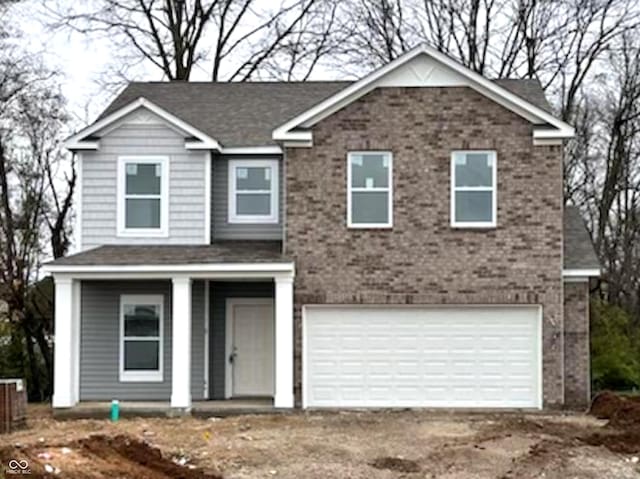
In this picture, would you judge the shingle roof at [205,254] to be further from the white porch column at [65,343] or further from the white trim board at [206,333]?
the white trim board at [206,333]

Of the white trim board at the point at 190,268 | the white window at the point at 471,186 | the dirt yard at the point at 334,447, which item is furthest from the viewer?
the white window at the point at 471,186

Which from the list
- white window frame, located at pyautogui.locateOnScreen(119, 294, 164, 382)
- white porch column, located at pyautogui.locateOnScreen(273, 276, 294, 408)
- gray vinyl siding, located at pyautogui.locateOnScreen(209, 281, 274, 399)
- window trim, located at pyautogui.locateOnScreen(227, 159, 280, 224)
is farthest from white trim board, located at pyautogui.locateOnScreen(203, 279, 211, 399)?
white porch column, located at pyautogui.locateOnScreen(273, 276, 294, 408)

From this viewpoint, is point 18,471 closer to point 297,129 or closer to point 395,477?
point 395,477

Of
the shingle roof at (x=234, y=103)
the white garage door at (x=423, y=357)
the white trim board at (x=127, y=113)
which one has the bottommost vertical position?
the white garage door at (x=423, y=357)

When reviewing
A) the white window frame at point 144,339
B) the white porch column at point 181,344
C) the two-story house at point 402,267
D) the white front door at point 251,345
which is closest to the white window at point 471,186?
the two-story house at point 402,267

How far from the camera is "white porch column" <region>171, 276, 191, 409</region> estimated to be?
19.5 metres

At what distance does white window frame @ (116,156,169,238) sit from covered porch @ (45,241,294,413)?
1.24ft

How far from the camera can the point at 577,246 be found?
2167 centimetres

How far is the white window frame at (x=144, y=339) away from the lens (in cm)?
2094

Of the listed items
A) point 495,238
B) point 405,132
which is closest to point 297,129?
point 405,132

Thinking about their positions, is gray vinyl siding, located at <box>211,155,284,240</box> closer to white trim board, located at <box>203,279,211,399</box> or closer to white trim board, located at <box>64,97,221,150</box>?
white trim board, located at <box>64,97,221,150</box>

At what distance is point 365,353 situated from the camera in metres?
20.3

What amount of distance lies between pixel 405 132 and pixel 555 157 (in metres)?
3.05

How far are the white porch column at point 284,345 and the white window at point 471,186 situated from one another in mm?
3655
